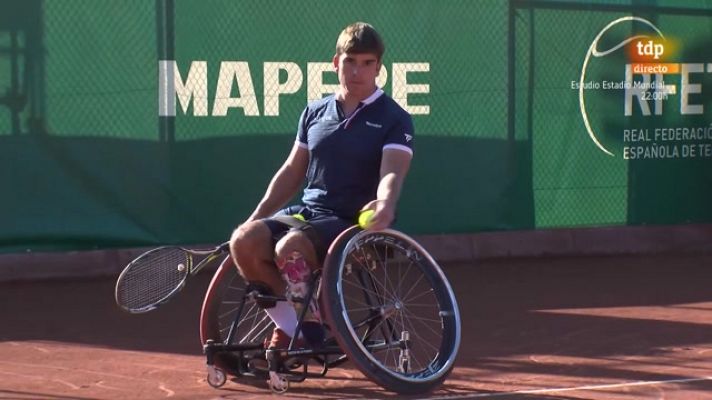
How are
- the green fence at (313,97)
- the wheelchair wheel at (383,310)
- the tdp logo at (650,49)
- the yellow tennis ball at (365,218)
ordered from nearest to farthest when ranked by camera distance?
the wheelchair wheel at (383,310) < the yellow tennis ball at (365,218) < the green fence at (313,97) < the tdp logo at (650,49)

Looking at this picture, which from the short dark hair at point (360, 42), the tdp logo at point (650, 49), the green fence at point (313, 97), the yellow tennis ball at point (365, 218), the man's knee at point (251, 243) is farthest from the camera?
the tdp logo at point (650, 49)

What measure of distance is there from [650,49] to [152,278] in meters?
6.35

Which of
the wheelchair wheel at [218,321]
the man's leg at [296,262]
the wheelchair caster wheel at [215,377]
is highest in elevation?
the man's leg at [296,262]

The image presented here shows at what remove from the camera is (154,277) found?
19.7 feet

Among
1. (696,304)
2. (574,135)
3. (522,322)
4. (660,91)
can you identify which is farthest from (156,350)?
(660,91)

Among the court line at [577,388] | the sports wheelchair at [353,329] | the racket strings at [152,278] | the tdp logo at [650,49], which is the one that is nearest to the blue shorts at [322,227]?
the sports wheelchair at [353,329]

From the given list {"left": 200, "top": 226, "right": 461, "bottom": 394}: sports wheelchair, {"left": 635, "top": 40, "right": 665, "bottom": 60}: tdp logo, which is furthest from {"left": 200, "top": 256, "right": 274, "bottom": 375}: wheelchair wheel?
{"left": 635, "top": 40, "right": 665, "bottom": 60}: tdp logo

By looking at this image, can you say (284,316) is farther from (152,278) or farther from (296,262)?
(152,278)

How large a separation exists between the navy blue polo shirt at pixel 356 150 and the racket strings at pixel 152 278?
24.3 inches

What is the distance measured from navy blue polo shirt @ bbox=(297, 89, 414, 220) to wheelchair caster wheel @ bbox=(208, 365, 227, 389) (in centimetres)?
79

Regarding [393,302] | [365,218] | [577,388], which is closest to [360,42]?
[365,218]

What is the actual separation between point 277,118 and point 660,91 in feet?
10.6

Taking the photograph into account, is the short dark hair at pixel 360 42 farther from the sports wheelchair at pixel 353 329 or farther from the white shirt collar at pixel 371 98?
Result: the sports wheelchair at pixel 353 329

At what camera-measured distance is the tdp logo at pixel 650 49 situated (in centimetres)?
1123
